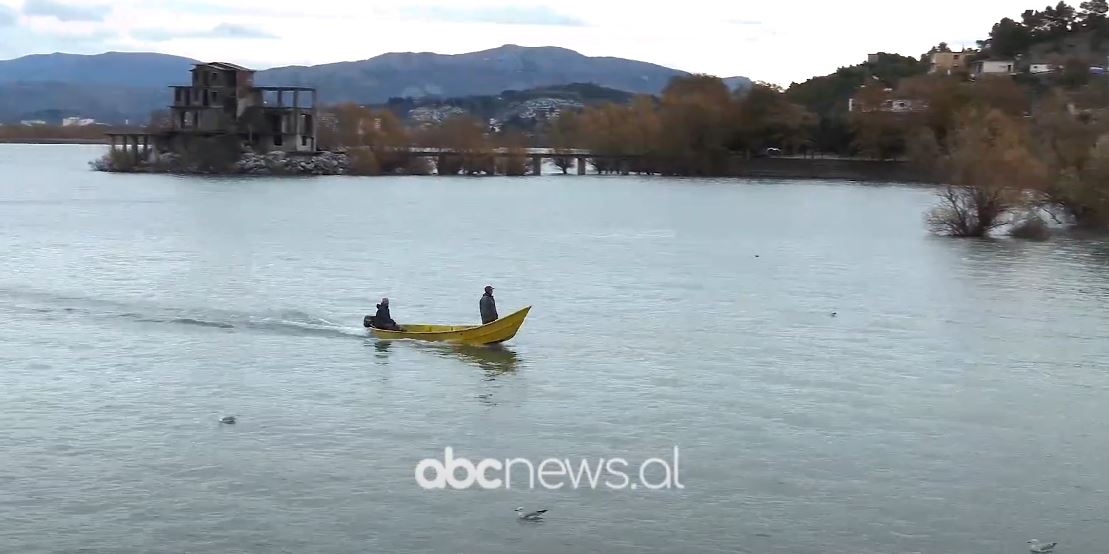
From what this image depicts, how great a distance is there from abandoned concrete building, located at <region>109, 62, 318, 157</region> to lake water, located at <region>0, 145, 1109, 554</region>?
79.5m

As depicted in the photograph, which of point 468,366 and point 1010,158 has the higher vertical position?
point 1010,158

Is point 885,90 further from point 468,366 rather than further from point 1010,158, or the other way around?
point 468,366

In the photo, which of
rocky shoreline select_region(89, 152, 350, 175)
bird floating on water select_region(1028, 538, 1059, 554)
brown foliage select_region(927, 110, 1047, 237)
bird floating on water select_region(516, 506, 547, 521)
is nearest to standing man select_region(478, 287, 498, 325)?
bird floating on water select_region(516, 506, 547, 521)

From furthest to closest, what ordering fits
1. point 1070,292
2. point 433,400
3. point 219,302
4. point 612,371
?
point 1070,292
point 219,302
point 612,371
point 433,400

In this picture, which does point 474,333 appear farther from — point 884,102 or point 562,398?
point 884,102

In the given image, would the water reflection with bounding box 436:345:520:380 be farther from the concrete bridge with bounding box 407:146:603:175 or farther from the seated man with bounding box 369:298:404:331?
the concrete bridge with bounding box 407:146:603:175

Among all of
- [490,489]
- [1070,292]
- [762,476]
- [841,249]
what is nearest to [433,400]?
[490,489]

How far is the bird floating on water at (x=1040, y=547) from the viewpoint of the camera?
821 inches

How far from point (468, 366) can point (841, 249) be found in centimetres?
4081

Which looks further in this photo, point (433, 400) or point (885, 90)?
point (885, 90)

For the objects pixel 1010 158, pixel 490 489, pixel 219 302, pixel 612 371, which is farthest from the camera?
pixel 1010 158

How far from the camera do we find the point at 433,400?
30.4 m

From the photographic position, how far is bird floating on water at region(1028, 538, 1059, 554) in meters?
20.9

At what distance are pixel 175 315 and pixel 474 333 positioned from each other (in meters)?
11.7
